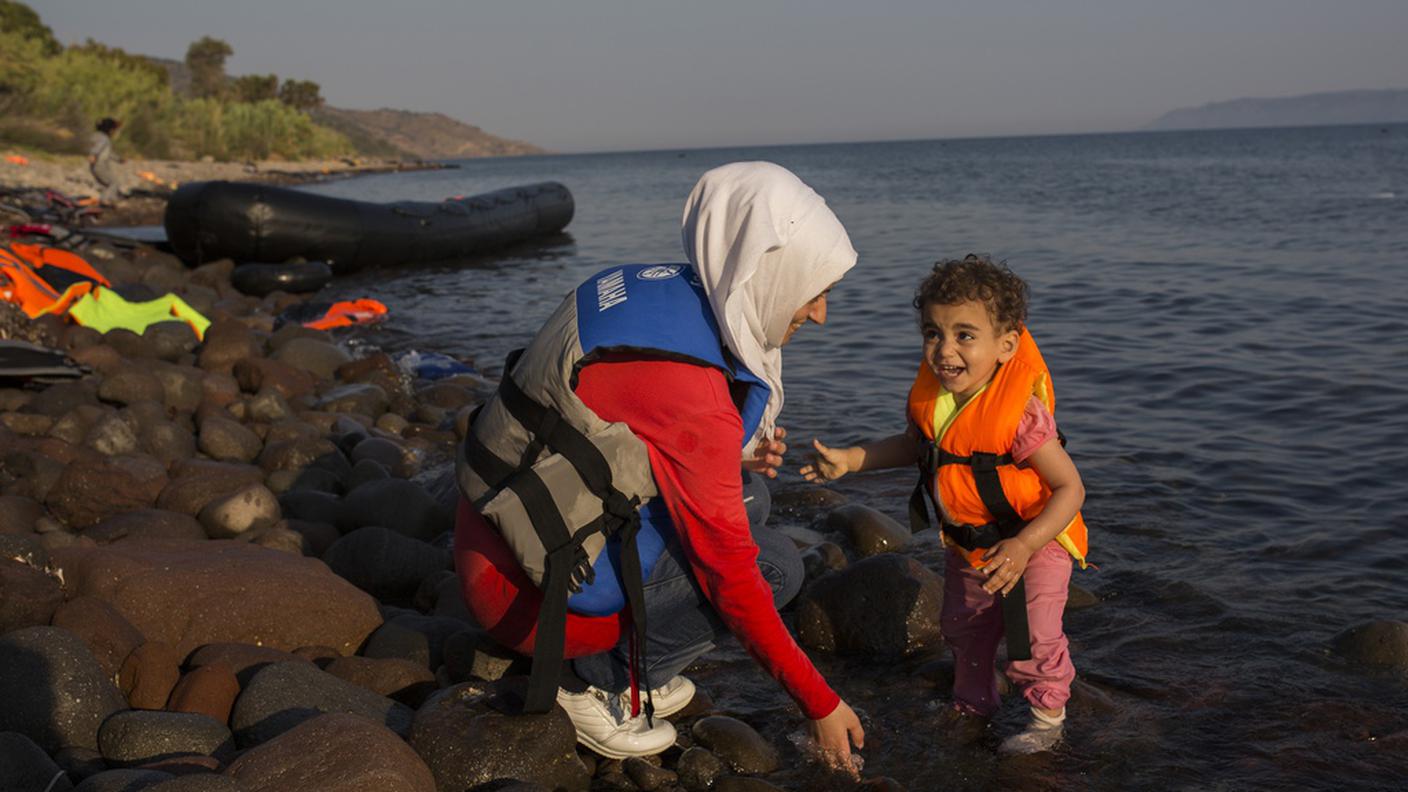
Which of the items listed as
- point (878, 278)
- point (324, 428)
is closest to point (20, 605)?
point (324, 428)

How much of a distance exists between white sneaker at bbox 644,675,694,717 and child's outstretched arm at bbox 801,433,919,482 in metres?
0.88

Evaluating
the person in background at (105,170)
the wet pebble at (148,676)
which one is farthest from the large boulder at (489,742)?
the person in background at (105,170)

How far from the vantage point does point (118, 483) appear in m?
5.63

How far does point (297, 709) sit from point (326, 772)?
0.72m

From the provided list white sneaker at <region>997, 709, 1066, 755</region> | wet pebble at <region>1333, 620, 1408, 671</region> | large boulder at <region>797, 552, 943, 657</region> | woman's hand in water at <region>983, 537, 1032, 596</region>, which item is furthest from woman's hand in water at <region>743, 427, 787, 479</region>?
wet pebble at <region>1333, 620, 1408, 671</region>

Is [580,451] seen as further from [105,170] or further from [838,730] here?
[105,170]

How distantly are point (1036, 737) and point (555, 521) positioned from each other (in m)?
2.04

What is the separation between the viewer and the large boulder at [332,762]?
2.72 metres

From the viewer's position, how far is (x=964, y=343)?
12.3 feet

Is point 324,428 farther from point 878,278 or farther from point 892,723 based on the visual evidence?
point 878,278

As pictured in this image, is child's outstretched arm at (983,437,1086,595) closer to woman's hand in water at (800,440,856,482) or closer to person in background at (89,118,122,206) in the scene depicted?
woman's hand in water at (800,440,856,482)

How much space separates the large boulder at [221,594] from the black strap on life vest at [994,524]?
2265 mm

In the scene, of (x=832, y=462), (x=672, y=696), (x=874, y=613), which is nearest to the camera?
(x=672, y=696)

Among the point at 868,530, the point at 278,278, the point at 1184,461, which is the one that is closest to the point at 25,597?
the point at 868,530
